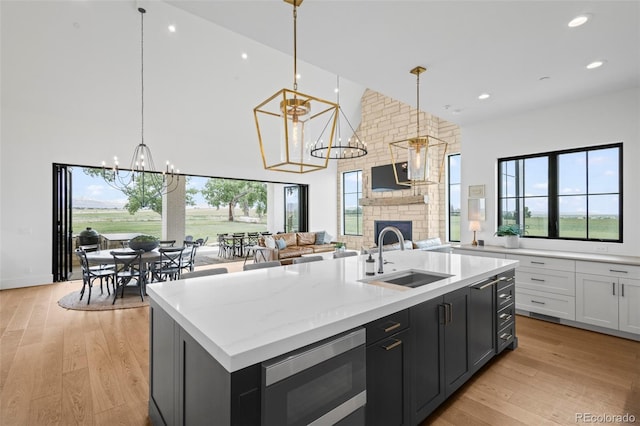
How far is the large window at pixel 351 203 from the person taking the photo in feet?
33.3

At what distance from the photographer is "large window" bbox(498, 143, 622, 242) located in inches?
150

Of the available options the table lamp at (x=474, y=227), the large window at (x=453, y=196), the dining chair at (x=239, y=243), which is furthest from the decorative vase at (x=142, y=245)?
the large window at (x=453, y=196)

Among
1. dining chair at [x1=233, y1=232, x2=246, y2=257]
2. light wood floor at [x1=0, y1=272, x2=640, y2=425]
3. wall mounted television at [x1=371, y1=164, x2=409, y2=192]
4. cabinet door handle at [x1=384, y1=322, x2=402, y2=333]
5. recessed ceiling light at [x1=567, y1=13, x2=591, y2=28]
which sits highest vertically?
recessed ceiling light at [x1=567, y1=13, x2=591, y2=28]

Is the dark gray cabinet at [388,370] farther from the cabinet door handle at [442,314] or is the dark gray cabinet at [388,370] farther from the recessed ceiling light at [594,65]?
the recessed ceiling light at [594,65]

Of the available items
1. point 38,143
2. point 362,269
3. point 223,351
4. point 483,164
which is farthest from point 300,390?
point 38,143

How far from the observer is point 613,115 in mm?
3707

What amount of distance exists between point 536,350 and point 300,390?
2937 millimetres

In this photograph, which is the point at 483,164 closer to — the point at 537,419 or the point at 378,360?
the point at 537,419

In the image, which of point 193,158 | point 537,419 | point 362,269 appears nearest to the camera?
point 537,419

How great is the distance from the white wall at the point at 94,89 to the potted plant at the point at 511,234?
5258mm

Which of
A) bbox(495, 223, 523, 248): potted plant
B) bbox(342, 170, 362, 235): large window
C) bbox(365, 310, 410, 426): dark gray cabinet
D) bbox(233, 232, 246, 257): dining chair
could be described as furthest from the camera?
bbox(342, 170, 362, 235): large window

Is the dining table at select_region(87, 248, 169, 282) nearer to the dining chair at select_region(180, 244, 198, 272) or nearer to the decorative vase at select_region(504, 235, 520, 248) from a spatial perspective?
the dining chair at select_region(180, 244, 198, 272)

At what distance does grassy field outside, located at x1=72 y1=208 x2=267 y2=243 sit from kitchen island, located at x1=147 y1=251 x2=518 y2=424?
9024mm

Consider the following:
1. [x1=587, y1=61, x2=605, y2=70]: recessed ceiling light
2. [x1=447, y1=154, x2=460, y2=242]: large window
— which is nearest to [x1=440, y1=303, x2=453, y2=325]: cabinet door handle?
[x1=587, y1=61, x2=605, y2=70]: recessed ceiling light
